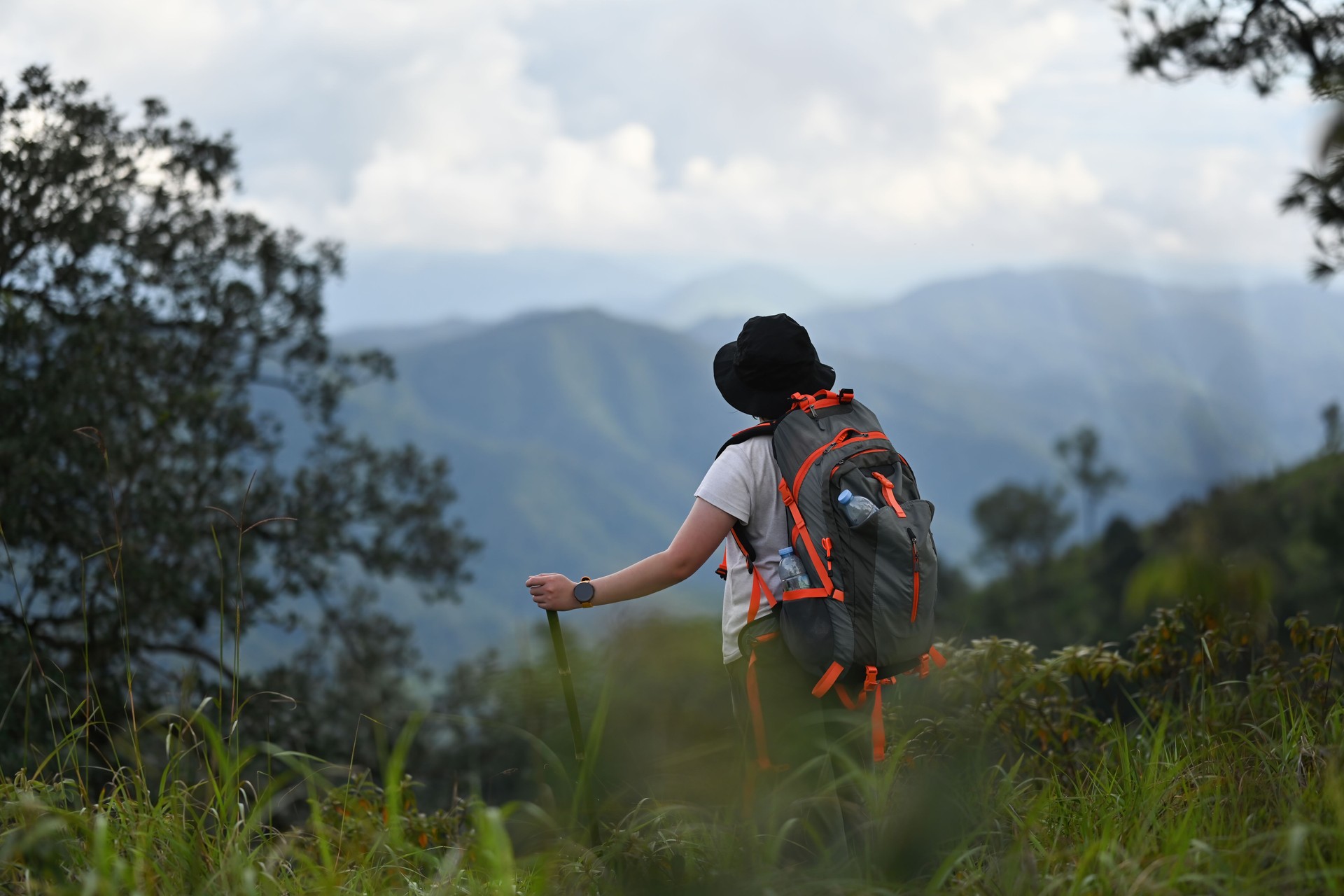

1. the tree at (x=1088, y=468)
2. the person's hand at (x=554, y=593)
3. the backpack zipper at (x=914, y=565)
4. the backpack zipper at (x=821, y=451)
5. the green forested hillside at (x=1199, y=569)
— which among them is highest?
the tree at (x=1088, y=468)

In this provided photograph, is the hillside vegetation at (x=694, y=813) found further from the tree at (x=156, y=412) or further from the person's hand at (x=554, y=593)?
the tree at (x=156, y=412)

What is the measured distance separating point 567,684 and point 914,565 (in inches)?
30.5

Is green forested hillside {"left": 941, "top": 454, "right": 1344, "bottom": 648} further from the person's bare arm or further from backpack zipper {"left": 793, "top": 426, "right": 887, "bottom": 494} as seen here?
the person's bare arm

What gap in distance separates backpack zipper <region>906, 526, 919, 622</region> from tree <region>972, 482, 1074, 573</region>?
2902 inches

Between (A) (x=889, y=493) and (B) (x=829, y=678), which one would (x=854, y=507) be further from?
(B) (x=829, y=678)

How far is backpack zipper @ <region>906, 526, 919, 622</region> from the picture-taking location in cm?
235

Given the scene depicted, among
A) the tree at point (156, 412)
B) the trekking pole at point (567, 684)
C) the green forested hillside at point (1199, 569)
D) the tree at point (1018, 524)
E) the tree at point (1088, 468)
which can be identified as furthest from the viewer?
the tree at point (1088, 468)

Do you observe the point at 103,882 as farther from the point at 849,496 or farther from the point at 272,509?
the point at 272,509

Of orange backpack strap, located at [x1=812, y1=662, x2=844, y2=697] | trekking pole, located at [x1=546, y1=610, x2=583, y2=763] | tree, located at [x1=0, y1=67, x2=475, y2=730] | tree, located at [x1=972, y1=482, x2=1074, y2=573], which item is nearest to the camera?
trekking pole, located at [x1=546, y1=610, x2=583, y2=763]

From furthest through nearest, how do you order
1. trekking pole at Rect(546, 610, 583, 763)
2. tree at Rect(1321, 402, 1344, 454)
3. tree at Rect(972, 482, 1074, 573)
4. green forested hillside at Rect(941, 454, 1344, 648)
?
1. tree at Rect(972, 482, 1074, 573)
2. tree at Rect(1321, 402, 1344, 454)
3. green forested hillside at Rect(941, 454, 1344, 648)
4. trekking pole at Rect(546, 610, 583, 763)

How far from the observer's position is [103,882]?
5.24ft

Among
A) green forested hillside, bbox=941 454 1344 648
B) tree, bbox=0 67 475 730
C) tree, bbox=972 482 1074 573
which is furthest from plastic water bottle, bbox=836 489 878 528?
tree, bbox=972 482 1074 573

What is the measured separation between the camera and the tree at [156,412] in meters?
8.38

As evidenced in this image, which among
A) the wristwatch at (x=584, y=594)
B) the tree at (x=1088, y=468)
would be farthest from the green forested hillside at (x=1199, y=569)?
the tree at (x=1088, y=468)
